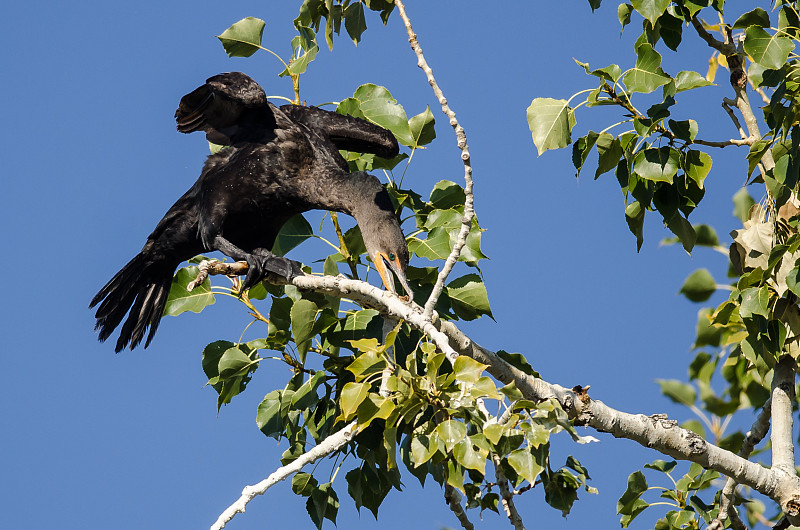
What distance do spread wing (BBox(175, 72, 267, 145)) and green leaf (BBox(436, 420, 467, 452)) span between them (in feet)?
10.3

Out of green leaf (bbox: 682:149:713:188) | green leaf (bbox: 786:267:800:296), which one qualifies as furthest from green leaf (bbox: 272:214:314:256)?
green leaf (bbox: 786:267:800:296)

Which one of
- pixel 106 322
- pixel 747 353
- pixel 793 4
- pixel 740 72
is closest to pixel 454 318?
pixel 747 353

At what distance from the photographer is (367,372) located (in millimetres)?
2740

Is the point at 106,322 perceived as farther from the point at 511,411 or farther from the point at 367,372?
the point at 511,411

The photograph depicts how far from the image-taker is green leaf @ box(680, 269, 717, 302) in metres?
4.12

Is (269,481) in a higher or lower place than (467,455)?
lower

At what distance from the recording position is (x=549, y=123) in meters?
3.44

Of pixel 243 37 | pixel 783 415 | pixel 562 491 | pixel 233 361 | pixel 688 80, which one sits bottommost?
pixel 562 491

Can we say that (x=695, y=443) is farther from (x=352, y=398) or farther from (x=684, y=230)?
(x=352, y=398)

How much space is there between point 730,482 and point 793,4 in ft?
7.12

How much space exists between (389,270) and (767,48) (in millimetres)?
1914

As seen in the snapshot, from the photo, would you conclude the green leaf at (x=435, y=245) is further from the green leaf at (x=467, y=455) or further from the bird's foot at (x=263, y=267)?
the green leaf at (x=467, y=455)

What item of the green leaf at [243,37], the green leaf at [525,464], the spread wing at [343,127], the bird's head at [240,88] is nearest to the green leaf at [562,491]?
the green leaf at [525,464]

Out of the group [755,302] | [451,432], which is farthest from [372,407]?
[755,302]
